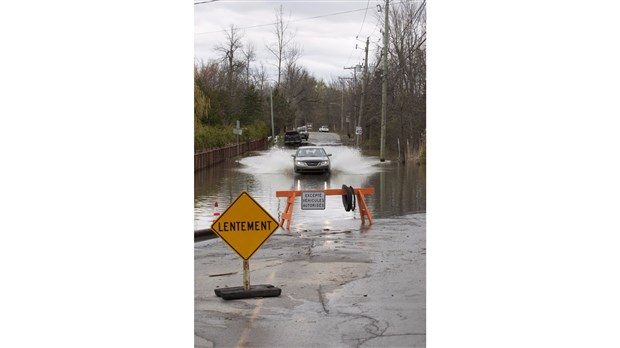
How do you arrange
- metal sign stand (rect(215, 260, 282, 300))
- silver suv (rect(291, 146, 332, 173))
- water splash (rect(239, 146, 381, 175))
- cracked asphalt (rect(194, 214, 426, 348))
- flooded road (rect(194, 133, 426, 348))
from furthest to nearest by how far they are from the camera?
water splash (rect(239, 146, 381, 175)) → silver suv (rect(291, 146, 332, 173)) → metal sign stand (rect(215, 260, 282, 300)) → flooded road (rect(194, 133, 426, 348)) → cracked asphalt (rect(194, 214, 426, 348))

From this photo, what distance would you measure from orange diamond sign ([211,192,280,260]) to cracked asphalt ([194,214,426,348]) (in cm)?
69

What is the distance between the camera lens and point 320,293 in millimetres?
9430

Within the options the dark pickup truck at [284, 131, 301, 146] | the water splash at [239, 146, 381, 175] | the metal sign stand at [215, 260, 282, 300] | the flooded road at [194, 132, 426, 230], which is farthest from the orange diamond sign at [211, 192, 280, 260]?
the dark pickup truck at [284, 131, 301, 146]

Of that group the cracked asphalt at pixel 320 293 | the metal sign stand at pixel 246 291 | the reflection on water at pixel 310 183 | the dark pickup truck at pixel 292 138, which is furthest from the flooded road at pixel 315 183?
the metal sign stand at pixel 246 291

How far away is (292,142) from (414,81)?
10.8 feet

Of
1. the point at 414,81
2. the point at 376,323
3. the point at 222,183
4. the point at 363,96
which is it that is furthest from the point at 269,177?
the point at 363,96

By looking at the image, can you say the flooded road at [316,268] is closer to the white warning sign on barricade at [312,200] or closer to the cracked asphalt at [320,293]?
the cracked asphalt at [320,293]

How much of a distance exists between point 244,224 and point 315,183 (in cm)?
448

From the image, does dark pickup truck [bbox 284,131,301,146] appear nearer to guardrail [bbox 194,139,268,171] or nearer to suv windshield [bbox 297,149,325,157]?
suv windshield [bbox 297,149,325,157]

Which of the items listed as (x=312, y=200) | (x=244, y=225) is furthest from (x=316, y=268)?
(x=244, y=225)

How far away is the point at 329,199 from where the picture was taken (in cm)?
1505

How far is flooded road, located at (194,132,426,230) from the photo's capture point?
9641 millimetres

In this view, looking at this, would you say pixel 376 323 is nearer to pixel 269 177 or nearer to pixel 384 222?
Answer: pixel 269 177

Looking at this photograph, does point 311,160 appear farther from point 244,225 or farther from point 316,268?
point 244,225
